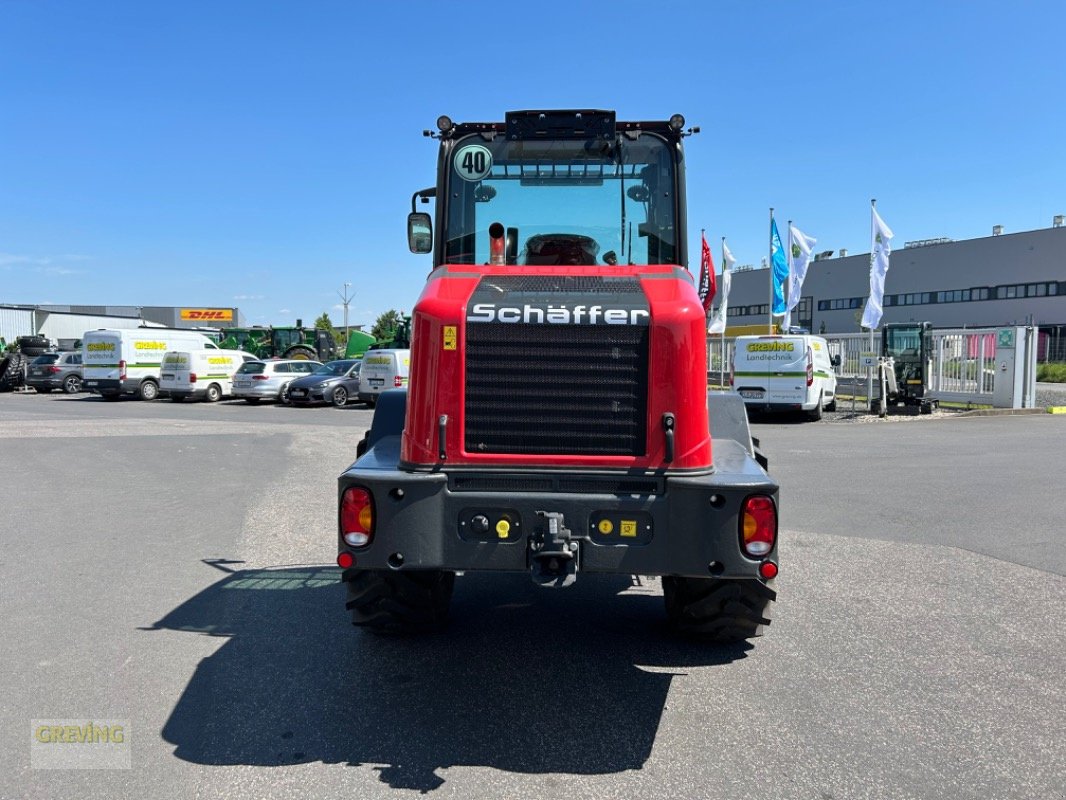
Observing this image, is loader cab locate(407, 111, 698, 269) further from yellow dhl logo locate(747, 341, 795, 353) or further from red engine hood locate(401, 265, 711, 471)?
yellow dhl logo locate(747, 341, 795, 353)

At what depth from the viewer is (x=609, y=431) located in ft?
12.5

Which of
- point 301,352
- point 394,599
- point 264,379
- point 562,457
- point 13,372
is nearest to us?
point 562,457

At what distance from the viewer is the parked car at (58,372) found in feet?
108

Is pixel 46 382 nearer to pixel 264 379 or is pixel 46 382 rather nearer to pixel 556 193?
pixel 264 379

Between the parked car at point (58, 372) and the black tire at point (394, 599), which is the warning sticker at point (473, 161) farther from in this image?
the parked car at point (58, 372)

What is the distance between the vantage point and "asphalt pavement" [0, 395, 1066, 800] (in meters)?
3.29

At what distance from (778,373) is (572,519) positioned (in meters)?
16.7

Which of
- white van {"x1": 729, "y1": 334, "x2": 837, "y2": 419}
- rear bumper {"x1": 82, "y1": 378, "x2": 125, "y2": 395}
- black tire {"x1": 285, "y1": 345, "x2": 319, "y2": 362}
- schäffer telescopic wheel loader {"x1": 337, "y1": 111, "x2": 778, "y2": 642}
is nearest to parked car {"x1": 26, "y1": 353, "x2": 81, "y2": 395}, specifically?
rear bumper {"x1": 82, "y1": 378, "x2": 125, "y2": 395}

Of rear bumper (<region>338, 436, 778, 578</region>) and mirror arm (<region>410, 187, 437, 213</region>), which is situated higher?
mirror arm (<region>410, 187, 437, 213</region>)

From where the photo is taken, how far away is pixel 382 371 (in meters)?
23.2

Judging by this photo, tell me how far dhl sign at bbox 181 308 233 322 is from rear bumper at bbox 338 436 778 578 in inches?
4003

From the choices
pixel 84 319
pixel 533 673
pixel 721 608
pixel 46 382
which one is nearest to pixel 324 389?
pixel 46 382

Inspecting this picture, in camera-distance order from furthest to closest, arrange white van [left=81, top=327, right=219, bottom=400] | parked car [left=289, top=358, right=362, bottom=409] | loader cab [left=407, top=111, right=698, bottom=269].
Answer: white van [left=81, top=327, right=219, bottom=400] → parked car [left=289, top=358, right=362, bottom=409] → loader cab [left=407, top=111, right=698, bottom=269]

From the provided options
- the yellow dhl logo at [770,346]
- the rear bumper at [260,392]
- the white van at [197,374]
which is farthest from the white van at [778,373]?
the white van at [197,374]
